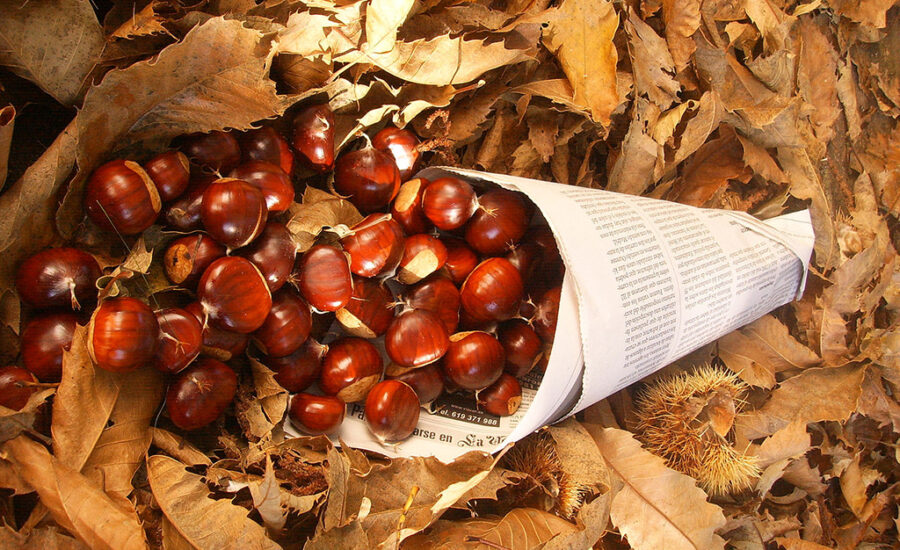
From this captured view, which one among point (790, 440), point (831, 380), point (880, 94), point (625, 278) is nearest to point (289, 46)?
point (625, 278)

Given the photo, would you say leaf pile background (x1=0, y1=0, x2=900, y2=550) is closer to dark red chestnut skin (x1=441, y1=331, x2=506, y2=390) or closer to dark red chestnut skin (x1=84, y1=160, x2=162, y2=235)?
dark red chestnut skin (x1=84, y1=160, x2=162, y2=235)

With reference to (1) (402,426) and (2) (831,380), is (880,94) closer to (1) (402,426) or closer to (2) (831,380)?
(2) (831,380)

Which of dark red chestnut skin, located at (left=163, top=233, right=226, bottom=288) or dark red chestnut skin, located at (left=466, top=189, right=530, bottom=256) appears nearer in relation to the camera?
dark red chestnut skin, located at (left=163, top=233, right=226, bottom=288)

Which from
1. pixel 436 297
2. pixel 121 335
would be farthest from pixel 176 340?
pixel 436 297

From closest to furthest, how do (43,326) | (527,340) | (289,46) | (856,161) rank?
(43,326) < (289,46) < (527,340) < (856,161)

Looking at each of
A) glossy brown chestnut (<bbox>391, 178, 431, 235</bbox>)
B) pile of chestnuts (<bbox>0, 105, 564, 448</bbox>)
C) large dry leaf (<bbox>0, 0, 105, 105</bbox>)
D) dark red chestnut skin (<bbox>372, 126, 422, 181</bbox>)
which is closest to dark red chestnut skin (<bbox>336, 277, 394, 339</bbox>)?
pile of chestnuts (<bbox>0, 105, 564, 448</bbox>)
